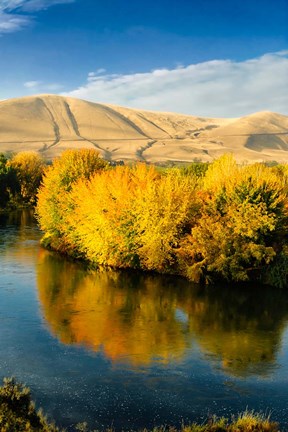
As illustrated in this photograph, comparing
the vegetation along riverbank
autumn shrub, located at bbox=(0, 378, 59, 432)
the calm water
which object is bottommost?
the calm water

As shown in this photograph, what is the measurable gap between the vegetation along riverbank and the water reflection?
230cm

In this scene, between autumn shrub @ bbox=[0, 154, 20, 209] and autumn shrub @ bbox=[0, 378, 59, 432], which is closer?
autumn shrub @ bbox=[0, 378, 59, 432]

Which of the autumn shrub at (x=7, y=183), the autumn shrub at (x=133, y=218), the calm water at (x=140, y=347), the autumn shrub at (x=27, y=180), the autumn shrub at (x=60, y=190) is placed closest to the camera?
the calm water at (x=140, y=347)

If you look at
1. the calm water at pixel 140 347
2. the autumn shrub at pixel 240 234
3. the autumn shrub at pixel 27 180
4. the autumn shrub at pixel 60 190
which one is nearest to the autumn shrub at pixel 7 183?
the autumn shrub at pixel 27 180

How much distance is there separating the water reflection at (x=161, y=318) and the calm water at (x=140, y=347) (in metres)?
0.07

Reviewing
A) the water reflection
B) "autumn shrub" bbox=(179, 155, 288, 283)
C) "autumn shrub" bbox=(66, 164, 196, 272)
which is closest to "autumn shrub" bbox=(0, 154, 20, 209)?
"autumn shrub" bbox=(66, 164, 196, 272)

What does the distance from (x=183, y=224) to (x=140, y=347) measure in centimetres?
2112

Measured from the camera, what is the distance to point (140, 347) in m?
28.8

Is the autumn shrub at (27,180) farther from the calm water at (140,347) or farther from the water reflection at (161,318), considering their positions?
the calm water at (140,347)

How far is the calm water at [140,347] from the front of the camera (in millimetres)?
22094

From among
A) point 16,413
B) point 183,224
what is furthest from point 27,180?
point 16,413

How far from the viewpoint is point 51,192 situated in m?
60.8

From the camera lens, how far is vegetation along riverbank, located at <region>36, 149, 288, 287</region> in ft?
146

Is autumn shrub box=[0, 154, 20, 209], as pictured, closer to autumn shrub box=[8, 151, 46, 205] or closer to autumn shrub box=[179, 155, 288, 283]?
autumn shrub box=[8, 151, 46, 205]
